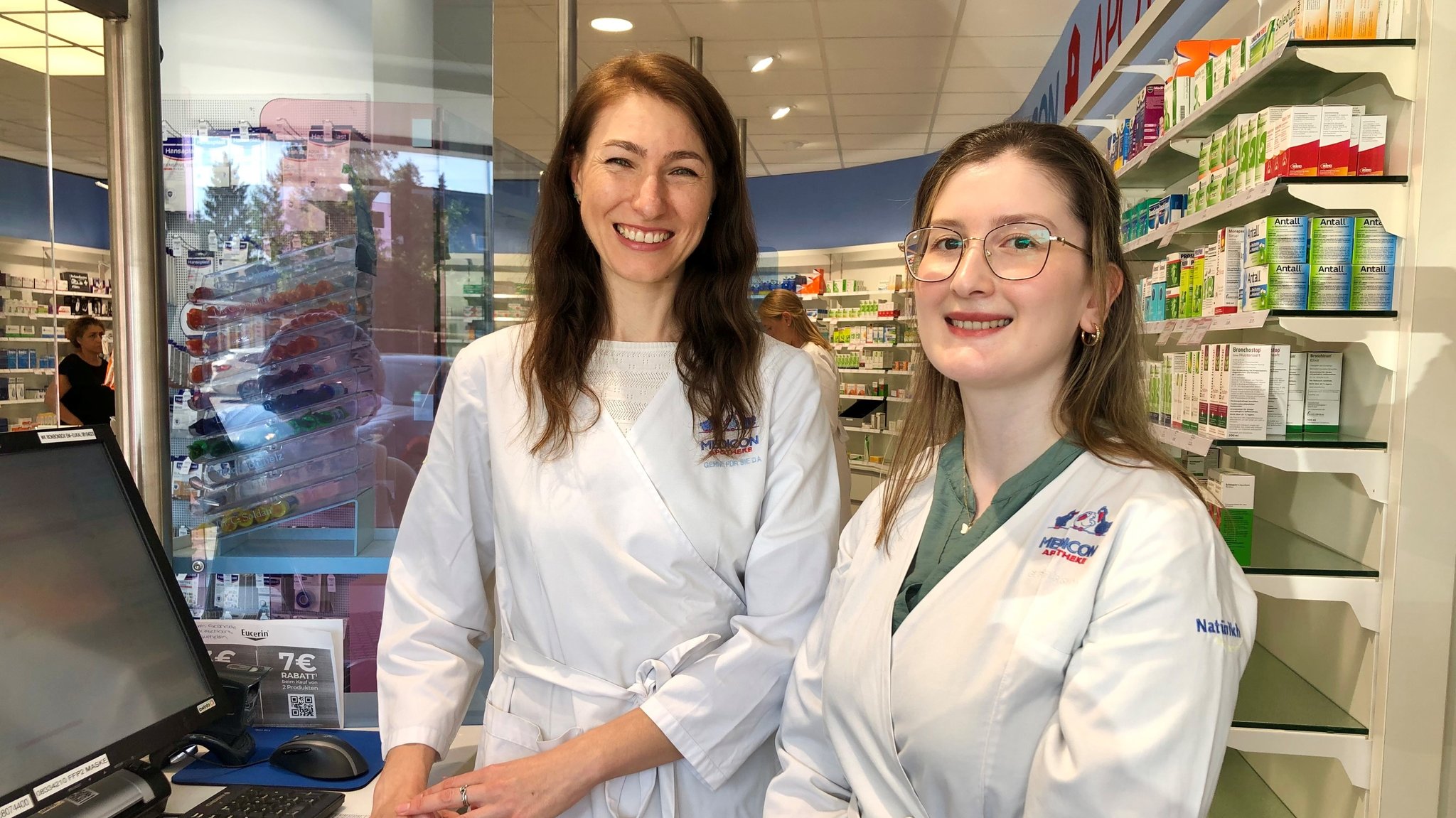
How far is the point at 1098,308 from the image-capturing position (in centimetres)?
129

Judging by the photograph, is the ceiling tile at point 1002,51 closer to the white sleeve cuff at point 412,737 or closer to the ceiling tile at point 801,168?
the ceiling tile at point 801,168

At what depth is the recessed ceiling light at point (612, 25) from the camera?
634cm

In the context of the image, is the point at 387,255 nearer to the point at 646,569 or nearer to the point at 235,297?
the point at 235,297

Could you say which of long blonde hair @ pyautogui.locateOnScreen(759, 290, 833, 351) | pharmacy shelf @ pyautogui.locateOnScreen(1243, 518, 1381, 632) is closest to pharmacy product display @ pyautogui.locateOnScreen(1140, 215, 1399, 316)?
pharmacy shelf @ pyautogui.locateOnScreen(1243, 518, 1381, 632)

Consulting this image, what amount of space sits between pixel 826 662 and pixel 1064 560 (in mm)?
393

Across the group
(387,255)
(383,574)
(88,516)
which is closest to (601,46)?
(387,255)

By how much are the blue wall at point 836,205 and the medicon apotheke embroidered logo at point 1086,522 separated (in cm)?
945

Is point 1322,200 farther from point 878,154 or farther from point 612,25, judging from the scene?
point 878,154

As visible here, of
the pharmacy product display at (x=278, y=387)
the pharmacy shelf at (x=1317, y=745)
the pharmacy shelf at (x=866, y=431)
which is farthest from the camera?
the pharmacy shelf at (x=866, y=431)

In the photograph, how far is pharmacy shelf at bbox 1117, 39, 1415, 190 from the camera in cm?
198

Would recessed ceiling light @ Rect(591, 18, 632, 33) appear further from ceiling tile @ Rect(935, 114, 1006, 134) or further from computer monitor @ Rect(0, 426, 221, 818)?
computer monitor @ Rect(0, 426, 221, 818)

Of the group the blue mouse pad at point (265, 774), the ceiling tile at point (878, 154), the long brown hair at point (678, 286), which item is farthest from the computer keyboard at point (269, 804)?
the ceiling tile at point (878, 154)

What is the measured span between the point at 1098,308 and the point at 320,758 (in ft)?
4.70

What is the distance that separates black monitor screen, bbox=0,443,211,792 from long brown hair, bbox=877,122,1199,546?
1112mm
